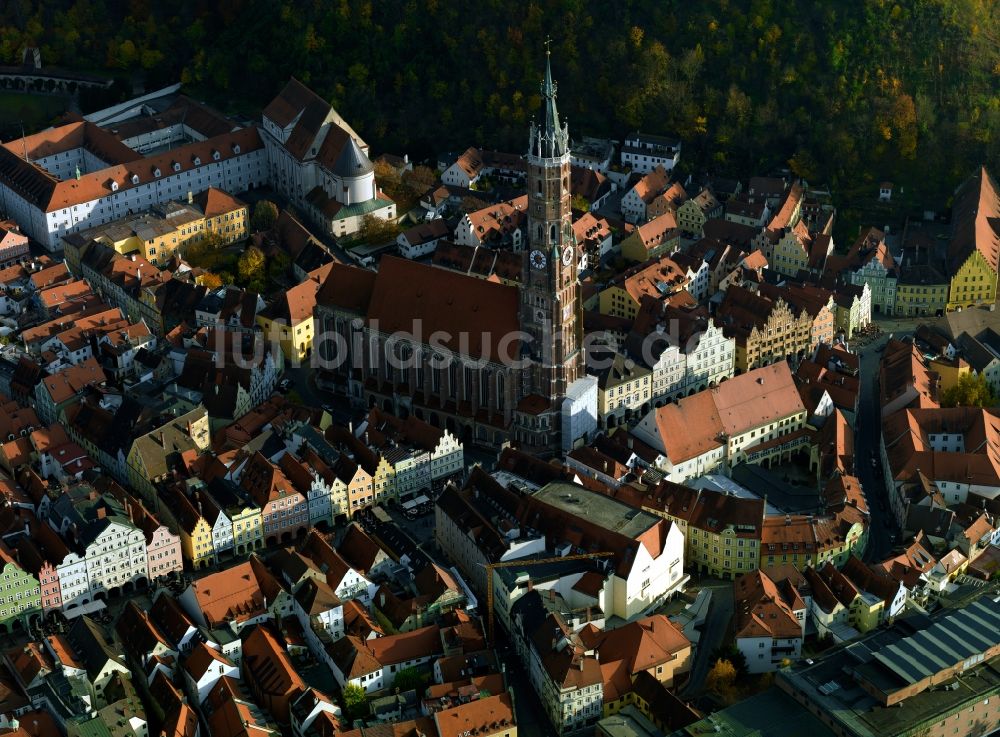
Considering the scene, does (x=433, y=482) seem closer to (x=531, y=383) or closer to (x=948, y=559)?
(x=531, y=383)

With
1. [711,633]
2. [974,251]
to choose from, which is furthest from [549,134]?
[974,251]

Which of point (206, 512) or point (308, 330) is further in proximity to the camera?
point (308, 330)

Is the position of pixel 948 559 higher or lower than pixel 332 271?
lower

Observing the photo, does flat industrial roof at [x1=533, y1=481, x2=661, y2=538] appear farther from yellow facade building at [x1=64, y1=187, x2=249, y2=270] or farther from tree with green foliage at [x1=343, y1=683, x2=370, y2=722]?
yellow facade building at [x1=64, y1=187, x2=249, y2=270]

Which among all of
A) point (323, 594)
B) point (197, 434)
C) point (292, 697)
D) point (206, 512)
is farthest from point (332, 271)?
point (292, 697)

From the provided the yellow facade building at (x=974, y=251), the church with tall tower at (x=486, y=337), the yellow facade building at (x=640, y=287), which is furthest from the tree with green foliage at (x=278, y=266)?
the yellow facade building at (x=974, y=251)

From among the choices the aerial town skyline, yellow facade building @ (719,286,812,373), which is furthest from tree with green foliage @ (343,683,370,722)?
yellow facade building @ (719,286,812,373)

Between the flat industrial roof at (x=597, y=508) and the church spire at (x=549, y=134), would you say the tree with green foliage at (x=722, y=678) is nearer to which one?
the flat industrial roof at (x=597, y=508)
